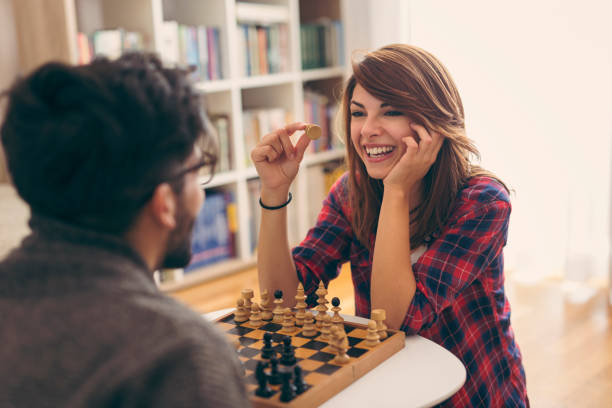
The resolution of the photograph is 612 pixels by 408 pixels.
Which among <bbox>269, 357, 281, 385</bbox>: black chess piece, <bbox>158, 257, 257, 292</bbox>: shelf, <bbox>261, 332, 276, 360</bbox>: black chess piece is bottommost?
<bbox>158, 257, 257, 292</bbox>: shelf

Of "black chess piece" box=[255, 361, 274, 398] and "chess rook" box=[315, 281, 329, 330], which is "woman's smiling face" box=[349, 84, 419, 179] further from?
"black chess piece" box=[255, 361, 274, 398]

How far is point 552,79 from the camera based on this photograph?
3285 millimetres

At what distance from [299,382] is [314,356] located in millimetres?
141

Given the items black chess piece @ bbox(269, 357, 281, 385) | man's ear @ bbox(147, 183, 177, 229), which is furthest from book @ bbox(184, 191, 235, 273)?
man's ear @ bbox(147, 183, 177, 229)

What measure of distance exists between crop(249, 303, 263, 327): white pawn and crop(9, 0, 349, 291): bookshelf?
6.31 ft

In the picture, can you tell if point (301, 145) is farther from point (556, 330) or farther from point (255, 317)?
point (556, 330)

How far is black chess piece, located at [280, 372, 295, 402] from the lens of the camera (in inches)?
38.6

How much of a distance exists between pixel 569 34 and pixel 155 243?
9.44ft

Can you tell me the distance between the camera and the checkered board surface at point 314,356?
1015 mm

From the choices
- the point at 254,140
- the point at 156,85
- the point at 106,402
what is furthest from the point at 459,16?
the point at 106,402

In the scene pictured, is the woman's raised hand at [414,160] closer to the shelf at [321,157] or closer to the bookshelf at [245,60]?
the bookshelf at [245,60]

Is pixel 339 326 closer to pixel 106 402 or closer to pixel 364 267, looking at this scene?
pixel 364 267

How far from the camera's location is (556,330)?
9.20 feet

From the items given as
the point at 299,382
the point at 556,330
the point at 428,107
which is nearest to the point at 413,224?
the point at 428,107
